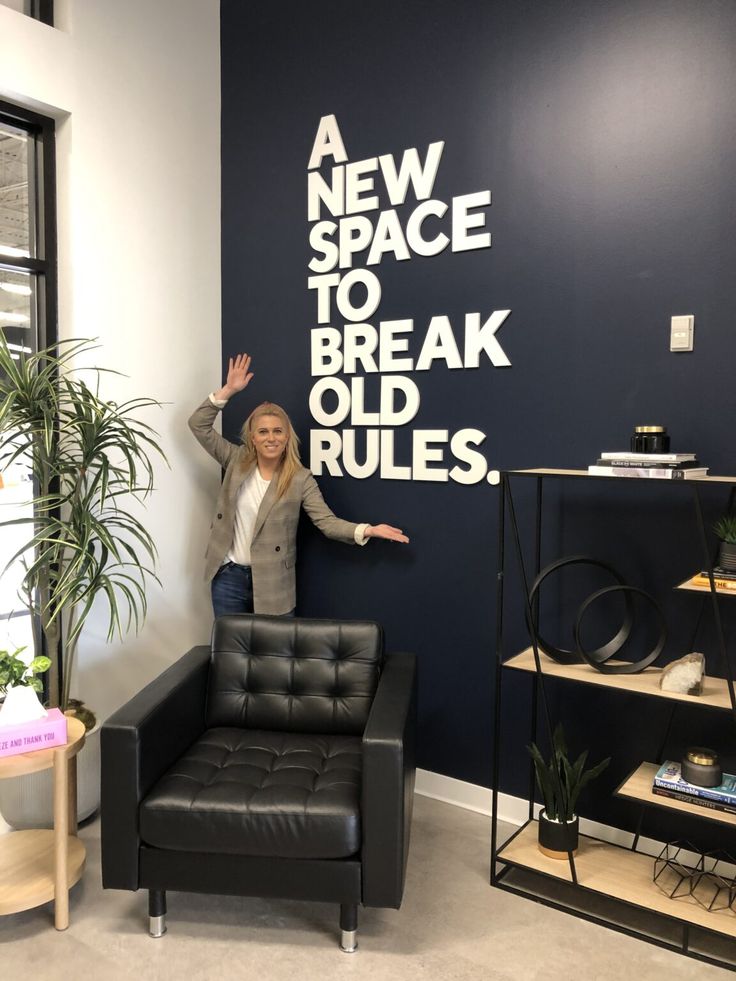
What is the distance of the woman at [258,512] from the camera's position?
3244 millimetres

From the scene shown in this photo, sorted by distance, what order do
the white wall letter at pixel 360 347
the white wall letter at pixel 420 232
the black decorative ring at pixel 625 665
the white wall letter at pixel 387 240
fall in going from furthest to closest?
the white wall letter at pixel 360 347, the white wall letter at pixel 387 240, the white wall letter at pixel 420 232, the black decorative ring at pixel 625 665

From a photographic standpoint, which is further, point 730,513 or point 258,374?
point 258,374

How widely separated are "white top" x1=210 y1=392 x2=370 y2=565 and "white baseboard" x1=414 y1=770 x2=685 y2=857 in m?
0.99

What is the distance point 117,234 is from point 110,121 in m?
0.44

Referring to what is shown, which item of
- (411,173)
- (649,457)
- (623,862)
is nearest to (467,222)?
(411,173)

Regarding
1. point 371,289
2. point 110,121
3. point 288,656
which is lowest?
point 288,656

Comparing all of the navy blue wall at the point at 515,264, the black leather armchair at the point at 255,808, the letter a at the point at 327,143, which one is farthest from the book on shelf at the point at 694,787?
the letter a at the point at 327,143

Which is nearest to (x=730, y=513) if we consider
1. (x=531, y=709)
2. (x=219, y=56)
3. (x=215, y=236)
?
(x=531, y=709)

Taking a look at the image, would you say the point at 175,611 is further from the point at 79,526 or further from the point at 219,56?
the point at 219,56

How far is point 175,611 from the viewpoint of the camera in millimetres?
3549

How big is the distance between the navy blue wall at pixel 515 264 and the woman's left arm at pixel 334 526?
0.28 ft

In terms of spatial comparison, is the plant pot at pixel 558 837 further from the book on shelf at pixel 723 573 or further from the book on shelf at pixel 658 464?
the book on shelf at pixel 658 464

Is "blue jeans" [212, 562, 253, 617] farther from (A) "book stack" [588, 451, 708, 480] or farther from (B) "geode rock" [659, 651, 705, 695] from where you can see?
(B) "geode rock" [659, 651, 705, 695]

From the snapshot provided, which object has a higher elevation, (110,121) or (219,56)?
(219,56)
